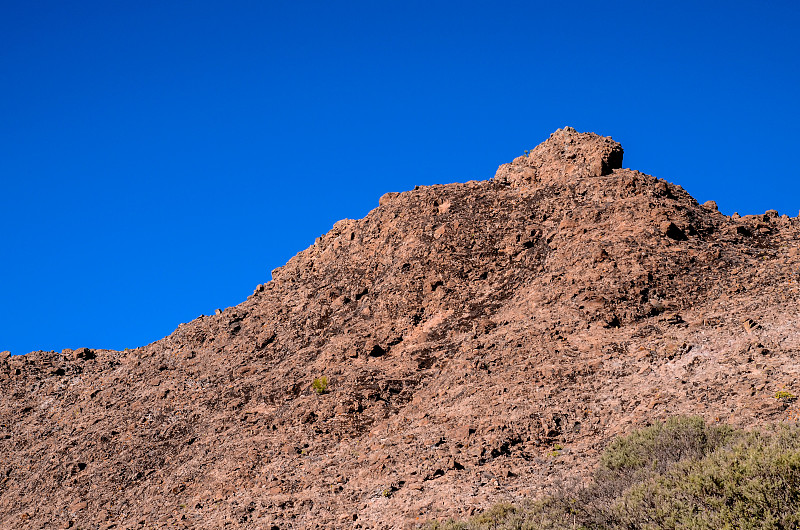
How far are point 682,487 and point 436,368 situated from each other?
26.2ft

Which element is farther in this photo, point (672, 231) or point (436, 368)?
point (672, 231)

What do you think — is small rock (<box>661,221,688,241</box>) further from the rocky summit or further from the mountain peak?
the mountain peak

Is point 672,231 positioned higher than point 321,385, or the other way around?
point 672,231

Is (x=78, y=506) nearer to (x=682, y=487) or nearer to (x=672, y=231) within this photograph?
(x=682, y=487)

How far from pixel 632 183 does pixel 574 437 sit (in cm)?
1012

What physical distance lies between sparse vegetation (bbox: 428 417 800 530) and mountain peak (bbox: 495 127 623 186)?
11751 millimetres

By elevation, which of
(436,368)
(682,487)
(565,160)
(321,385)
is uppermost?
(565,160)

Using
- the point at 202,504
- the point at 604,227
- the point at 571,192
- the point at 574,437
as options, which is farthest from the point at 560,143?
the point at 202,504

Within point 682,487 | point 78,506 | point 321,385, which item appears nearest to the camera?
point 682,487

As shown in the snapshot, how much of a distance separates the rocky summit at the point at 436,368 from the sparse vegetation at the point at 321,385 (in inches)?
8.3

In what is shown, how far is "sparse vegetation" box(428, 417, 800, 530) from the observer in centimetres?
1002

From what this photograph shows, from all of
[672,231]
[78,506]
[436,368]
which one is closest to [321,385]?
[436,368]

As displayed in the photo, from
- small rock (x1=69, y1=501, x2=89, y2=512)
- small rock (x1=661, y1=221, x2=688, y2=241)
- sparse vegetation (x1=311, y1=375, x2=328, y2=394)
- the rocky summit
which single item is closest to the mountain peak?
the rocky summit

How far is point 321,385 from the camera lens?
18703mm
